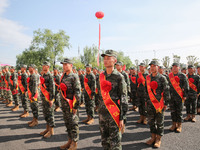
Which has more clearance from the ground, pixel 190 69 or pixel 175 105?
pixel 190 69

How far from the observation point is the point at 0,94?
41.1ft

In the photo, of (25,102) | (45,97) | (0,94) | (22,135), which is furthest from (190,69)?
(0,94)

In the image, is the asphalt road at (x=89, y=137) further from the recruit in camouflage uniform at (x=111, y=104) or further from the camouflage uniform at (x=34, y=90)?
the recruit in camouflage uniform at (x=111, y=104)

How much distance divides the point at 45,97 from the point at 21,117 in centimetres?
338

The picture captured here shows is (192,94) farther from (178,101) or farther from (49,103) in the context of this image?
(49,103)

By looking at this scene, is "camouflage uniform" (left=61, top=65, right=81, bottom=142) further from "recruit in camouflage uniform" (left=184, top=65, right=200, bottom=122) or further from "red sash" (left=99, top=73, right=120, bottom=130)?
"recruit in camouflage uniform" (left=184, top=65, right=200, bottom=122)

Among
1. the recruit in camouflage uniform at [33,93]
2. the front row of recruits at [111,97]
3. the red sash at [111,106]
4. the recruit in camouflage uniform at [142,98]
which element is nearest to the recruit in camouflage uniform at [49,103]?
the front row of recruits at [111,97]

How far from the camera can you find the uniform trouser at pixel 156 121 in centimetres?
404

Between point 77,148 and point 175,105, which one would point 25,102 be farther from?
point 175,105

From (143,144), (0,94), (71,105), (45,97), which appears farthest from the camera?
(0,94)

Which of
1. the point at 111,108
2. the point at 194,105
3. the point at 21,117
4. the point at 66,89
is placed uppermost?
the point at 66,89

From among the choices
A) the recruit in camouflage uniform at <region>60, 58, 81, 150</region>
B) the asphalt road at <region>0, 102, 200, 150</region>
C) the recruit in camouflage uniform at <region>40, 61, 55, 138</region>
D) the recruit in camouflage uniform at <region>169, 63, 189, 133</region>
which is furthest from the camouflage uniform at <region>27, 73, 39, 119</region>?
the recruit in camouflage uniform at <region>169, 63, 189, 133</region>

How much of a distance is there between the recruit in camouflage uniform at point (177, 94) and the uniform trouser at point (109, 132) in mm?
3510

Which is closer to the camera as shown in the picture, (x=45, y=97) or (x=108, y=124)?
(x=108, y=124)
